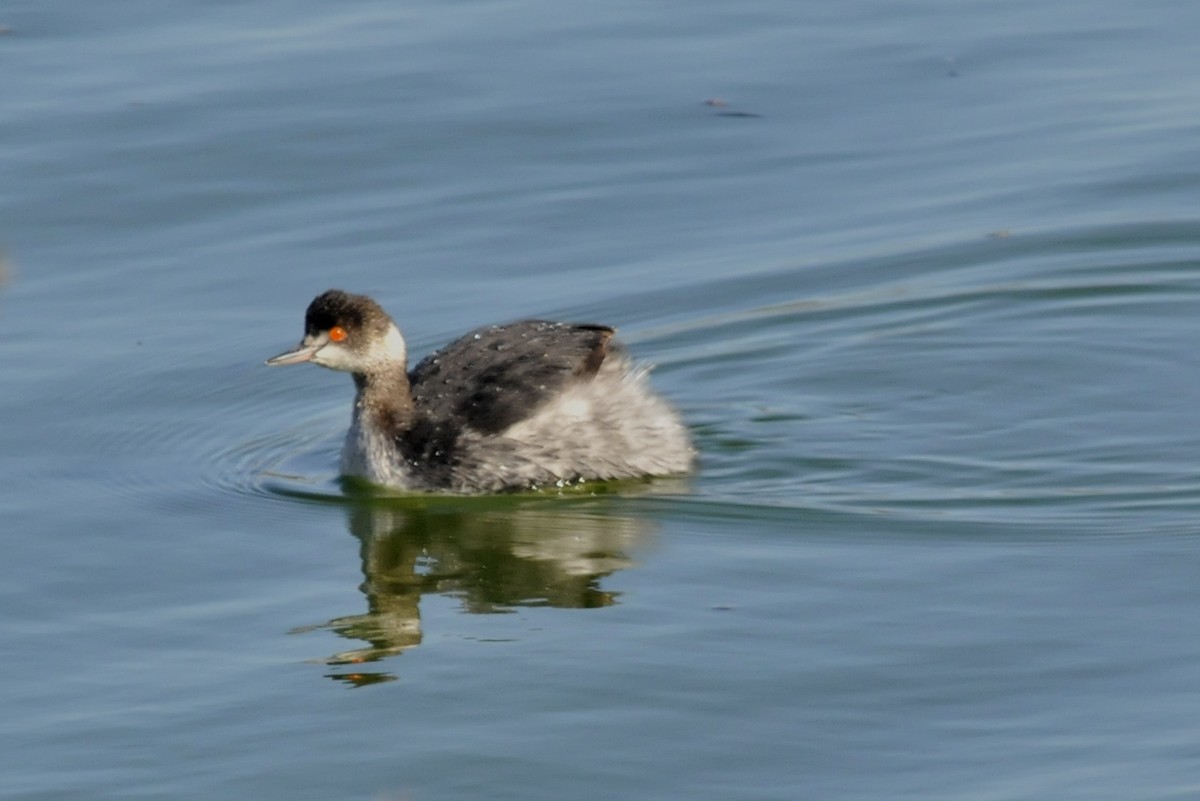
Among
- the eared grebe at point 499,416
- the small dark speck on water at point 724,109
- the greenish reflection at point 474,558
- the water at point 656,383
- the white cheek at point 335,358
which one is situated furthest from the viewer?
the small dark speck on water at point 724,109

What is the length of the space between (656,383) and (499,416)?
150 centimetres

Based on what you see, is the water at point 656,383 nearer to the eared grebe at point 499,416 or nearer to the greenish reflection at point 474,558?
the greenish reflection at point 474,558

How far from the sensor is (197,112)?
605 inches

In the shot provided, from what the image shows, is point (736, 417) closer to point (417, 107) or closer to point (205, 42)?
point (417, 107)

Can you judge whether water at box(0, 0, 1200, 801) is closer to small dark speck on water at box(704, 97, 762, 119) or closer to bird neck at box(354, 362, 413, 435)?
small dark speck on water at box(704, 97, 762, 119)

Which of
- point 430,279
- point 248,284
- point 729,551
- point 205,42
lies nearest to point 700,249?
point 430,279

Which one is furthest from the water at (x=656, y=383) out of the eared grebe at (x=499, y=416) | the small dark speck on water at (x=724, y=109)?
the eared grebe at (x=499, y=416)

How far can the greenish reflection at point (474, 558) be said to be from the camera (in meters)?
8.98

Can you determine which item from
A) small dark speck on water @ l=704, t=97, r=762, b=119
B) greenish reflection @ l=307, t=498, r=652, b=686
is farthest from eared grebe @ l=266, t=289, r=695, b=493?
small dark speck on water @ l=704, t=97, r=762, b=119

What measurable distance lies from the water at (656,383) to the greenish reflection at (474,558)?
3cm

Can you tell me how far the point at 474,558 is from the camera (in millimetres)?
9820

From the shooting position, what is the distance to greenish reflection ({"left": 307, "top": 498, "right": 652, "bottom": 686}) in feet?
29.5

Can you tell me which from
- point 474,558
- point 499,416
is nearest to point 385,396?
point 499,416

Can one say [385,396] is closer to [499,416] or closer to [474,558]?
[499,416]
